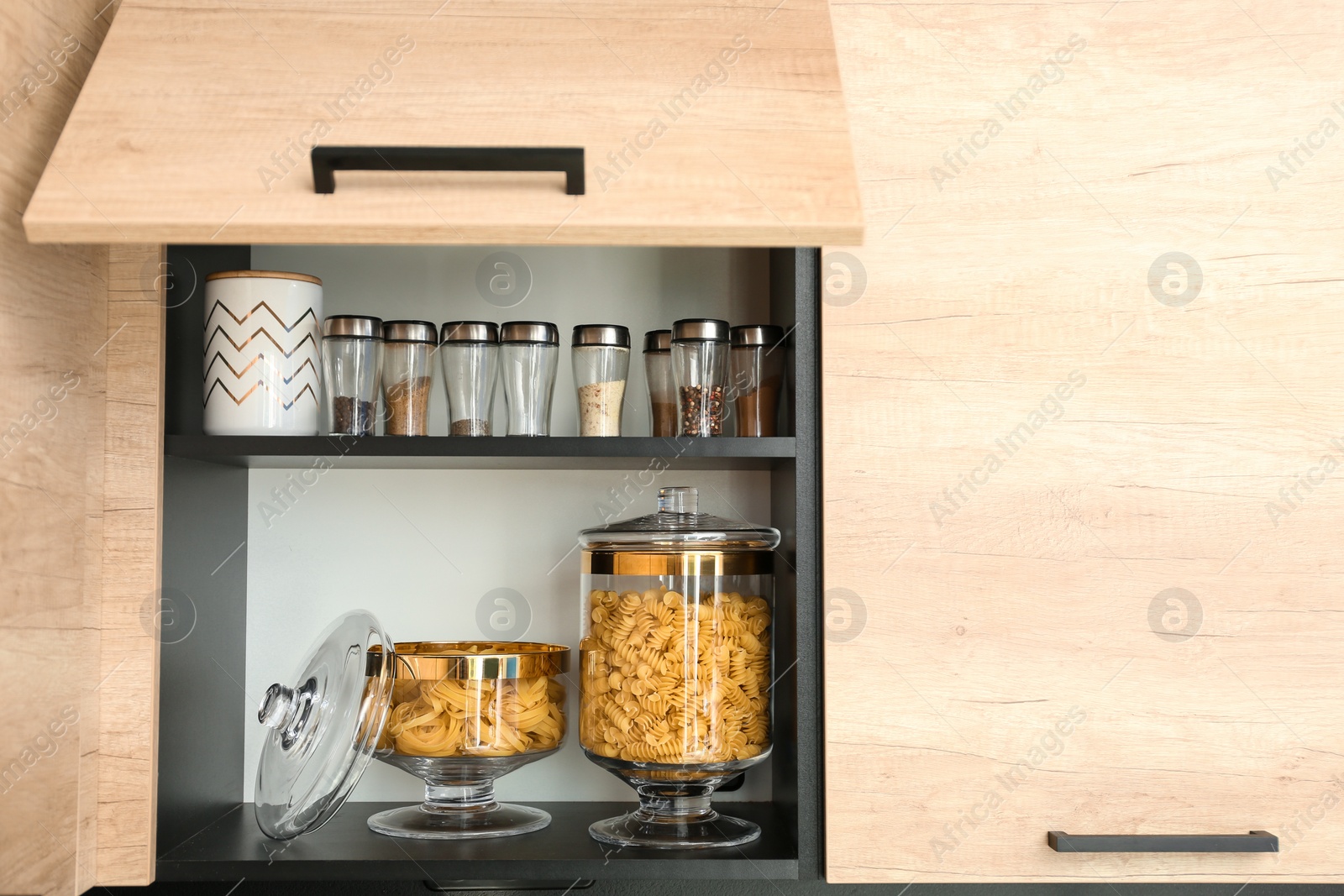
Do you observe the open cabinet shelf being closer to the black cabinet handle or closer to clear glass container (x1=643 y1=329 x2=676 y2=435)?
clear glass container (x1=643 y1=329 x2=676 y2=435)

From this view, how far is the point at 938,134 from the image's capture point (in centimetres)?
101

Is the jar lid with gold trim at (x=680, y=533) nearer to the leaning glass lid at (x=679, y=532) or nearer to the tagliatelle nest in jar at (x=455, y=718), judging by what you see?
the leaning glass lid at (x=679, y=532)

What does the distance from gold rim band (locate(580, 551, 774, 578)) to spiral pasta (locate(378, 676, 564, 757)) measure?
158mm

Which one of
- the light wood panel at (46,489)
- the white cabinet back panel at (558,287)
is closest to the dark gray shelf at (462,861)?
the light wood panel at (46,489)

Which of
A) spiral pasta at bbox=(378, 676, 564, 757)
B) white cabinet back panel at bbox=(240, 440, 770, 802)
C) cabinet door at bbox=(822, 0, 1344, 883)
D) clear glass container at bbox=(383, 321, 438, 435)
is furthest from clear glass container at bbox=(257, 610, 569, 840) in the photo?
cabinet door at bbox=(822, 0, 1344, 883)

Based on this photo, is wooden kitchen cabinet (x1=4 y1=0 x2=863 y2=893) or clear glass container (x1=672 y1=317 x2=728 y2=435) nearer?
wooden kitchen cabinet (x1=4 y1=0 x2=863 y2=893)

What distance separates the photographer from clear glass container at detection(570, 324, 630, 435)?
1098mm

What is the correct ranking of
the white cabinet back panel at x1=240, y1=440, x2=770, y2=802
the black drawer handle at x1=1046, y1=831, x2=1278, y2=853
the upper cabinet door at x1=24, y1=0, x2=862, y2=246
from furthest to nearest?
→ the white cabinet back panel at x1=240, y1=440, x2=770, y2=802 < the black drawer handle at x1=1046, y1=831, x2=1278, y2=853 < the upper cabinet door at x1=24, y1=0, x2=862, y2=246

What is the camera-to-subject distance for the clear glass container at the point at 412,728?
3.21ft

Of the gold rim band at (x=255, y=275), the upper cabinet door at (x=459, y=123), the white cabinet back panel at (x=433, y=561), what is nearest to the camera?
the upper cabinet door at (x=459, y=123)

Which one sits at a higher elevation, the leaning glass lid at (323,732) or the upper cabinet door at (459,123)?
the upper cabinet door at (459,123)

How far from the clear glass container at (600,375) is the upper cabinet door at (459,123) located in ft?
0.91

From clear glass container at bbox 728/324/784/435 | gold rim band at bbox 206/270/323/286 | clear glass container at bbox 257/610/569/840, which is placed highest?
gold rim band at bbox 206/270/323/286

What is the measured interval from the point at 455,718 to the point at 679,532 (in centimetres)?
30
